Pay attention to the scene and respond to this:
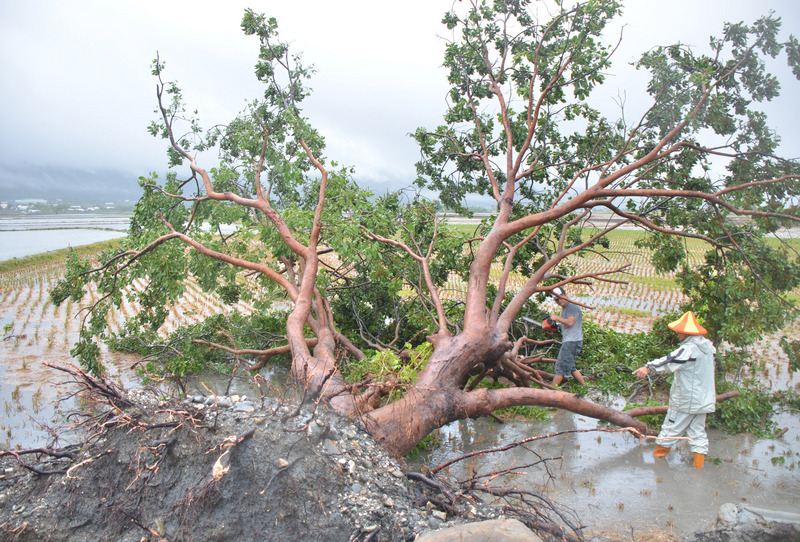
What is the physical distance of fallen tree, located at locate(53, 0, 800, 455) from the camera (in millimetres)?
6594

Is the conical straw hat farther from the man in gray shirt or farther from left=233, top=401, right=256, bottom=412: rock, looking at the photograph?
left=233, top=401, right=256, bottom=412: rock

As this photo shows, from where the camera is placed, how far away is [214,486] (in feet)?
13.5

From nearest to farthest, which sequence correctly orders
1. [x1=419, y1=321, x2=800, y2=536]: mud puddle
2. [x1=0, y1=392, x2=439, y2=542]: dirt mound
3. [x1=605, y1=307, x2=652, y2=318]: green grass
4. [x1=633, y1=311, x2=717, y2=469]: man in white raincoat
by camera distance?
[x1=0, y1=392, x2=439, y2=542]: dirt mound < [x1=419, y1=321, x2=800, y2=536]: mud puddle < [x1=633, y1=311, x2=717, y2=469]: man in white raincoat < [x1=605, y1=307, x2=652, y2=318]: green grass

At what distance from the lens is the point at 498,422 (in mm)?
7207

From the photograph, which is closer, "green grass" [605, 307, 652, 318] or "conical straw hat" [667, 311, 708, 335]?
"conical straw hat" [667, 311, 708, 335]

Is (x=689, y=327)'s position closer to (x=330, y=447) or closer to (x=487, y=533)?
(x=487, y=533)

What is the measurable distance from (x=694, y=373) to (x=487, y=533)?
143 inches

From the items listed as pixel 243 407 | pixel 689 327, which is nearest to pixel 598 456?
pixel 689 327

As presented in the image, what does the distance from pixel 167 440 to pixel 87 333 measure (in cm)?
418

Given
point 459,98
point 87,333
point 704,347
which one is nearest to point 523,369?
point 704,347

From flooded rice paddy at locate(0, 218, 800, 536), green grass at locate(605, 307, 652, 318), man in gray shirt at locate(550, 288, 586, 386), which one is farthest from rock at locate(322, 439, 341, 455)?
green grass at locate(605, 307, 652, 318)

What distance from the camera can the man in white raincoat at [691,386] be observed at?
20.3 ft

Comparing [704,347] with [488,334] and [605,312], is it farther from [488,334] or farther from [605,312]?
[605,312]

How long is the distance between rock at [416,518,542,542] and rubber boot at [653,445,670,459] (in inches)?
124
